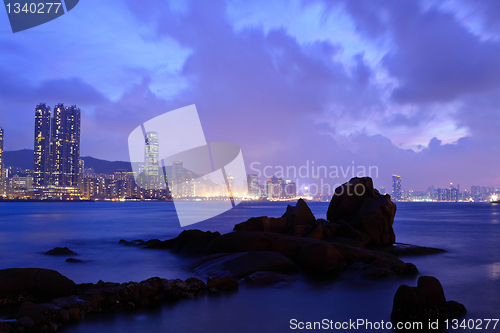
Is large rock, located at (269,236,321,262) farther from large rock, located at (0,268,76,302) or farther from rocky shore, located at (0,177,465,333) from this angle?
large rock, located at (0,268,76,302)

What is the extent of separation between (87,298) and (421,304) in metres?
8.76

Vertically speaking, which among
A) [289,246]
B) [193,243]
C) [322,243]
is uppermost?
[322,243]

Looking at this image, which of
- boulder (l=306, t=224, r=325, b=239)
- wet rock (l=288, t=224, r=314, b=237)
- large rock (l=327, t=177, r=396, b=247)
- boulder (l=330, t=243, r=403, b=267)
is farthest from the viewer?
large rock (l=327, t=177, r=396, b=247)

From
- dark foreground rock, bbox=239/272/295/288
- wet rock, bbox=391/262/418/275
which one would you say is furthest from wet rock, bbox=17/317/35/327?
wet rock, bbox=391/262/418/275

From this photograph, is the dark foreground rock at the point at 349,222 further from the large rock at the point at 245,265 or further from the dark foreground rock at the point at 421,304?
the dark foreground rock at the point at 421,304

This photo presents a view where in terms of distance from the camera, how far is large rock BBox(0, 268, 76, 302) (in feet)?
30.9

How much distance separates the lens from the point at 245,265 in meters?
12.7

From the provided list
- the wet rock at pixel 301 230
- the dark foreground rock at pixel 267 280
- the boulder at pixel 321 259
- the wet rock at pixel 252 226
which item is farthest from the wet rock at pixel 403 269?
the wet rock at pixel 252 226

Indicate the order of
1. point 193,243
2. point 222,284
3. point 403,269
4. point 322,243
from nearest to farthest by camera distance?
point 222,284 → point 403,269 → point 322,243 → point 193,243

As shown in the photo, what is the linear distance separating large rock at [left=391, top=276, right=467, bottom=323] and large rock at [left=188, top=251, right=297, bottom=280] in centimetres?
521

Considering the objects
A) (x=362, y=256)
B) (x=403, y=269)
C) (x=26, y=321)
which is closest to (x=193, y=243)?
(x=362, y=256)

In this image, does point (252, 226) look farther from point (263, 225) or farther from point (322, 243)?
point (322, 243)

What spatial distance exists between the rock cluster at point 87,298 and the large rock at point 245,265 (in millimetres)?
1483

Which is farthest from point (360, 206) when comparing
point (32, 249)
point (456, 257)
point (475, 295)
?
point (32, 249)
